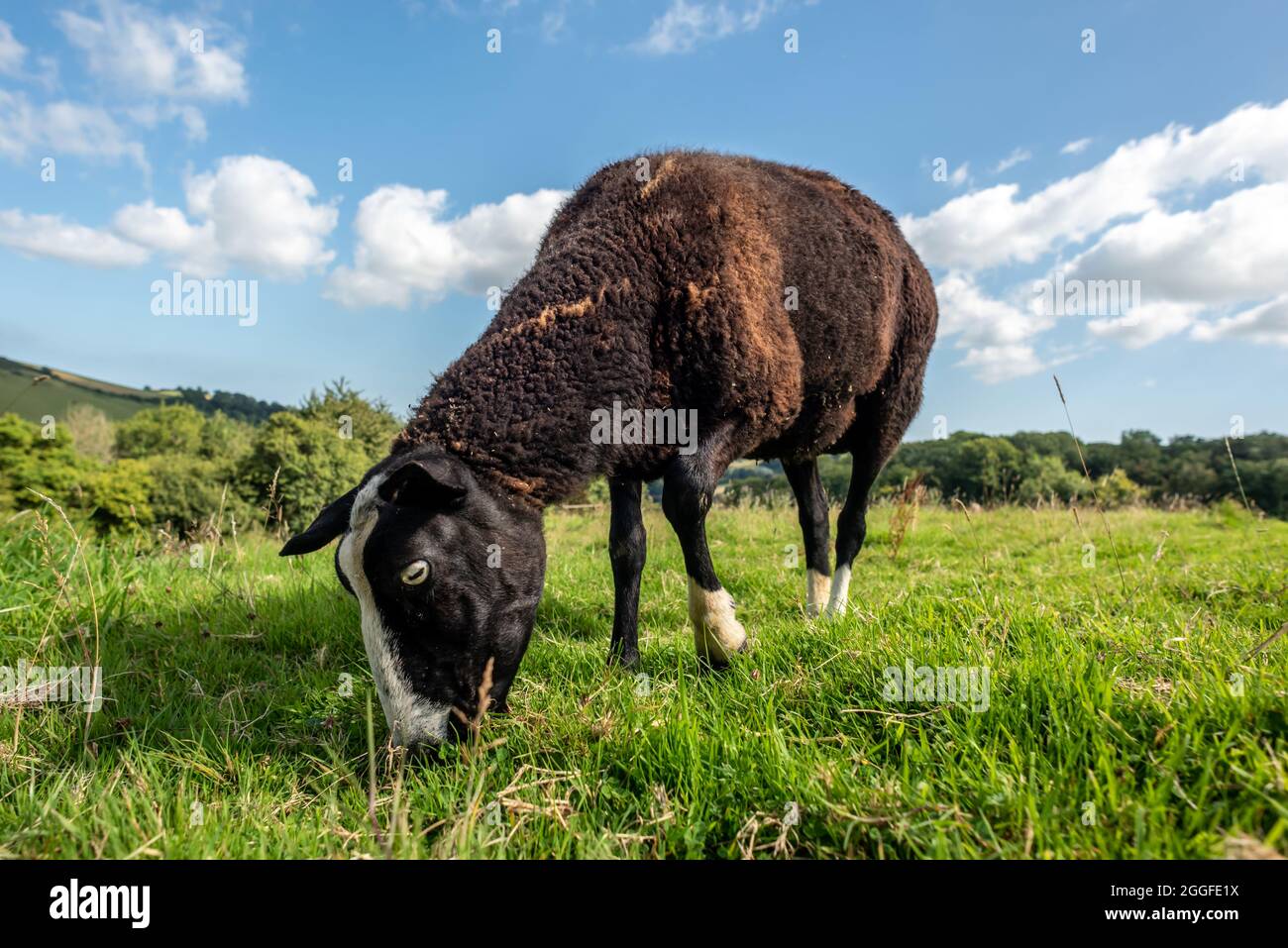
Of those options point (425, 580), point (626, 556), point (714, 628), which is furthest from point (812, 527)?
point (425, 580)

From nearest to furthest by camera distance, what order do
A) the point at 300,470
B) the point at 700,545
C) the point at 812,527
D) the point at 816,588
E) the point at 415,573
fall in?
the point at 415,573, the point at 700,545, the point at 816,588, the point at 812,527, the point at 300,470

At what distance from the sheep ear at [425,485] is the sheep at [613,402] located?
10 mm

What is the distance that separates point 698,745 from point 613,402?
179cm

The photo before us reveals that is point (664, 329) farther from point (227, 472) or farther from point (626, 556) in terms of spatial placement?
point (227, 472)

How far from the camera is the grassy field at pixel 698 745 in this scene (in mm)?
1876

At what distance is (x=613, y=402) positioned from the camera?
3.46 metres

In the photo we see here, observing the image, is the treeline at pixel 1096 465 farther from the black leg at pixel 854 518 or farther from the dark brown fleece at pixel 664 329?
the dark brown fleece at pixel 664 329

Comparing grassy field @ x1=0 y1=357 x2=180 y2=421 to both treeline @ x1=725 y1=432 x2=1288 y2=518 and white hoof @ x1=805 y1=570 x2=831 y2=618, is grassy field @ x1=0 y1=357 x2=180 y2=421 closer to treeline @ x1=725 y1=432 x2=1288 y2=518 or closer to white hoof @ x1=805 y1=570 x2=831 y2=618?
treeline @ x1=725 y1=432 x2=1288 y2=518

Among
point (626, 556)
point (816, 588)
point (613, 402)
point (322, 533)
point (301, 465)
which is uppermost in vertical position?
point (301, 465)

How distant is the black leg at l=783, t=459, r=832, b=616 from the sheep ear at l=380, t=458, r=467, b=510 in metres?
3.37
